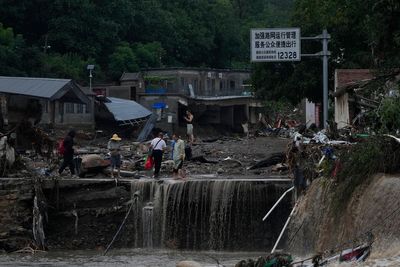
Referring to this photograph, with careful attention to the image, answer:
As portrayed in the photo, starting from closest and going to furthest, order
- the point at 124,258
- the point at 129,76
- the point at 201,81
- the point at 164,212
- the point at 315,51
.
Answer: the point at 124,258 < the point at 164,212 < the point at 315,51 < the point at 129,76 < the point at 201,81

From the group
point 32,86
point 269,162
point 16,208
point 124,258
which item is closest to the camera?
point 124,258

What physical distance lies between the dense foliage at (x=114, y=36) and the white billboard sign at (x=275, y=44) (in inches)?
1322

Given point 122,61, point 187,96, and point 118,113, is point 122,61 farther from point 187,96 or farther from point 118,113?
point 118,113

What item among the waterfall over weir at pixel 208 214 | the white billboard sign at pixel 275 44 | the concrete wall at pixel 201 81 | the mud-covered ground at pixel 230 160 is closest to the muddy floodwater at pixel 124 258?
the waterfall over weir at pixel 208 214

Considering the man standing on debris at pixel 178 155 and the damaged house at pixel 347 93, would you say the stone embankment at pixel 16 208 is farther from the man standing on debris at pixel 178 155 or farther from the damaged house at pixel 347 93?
the damaged house at pixel 347 93

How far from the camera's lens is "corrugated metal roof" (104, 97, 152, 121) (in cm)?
5375

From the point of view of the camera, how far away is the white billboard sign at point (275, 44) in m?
29.2

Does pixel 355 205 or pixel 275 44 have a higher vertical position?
pixel 275 44

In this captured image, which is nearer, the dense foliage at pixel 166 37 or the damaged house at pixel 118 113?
the dense foliage at pixel 166 37

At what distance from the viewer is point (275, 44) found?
29.4m

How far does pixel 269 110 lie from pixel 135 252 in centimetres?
4709

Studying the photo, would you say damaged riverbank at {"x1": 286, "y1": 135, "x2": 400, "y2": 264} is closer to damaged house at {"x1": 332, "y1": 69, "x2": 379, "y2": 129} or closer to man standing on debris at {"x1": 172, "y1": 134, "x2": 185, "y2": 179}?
man standing on debris at {"x1": 172, "y1": 134, "x2": 185, "y2": 179}

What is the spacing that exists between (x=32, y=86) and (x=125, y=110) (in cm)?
1930

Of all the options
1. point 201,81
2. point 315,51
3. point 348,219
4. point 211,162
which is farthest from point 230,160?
point 201,81
